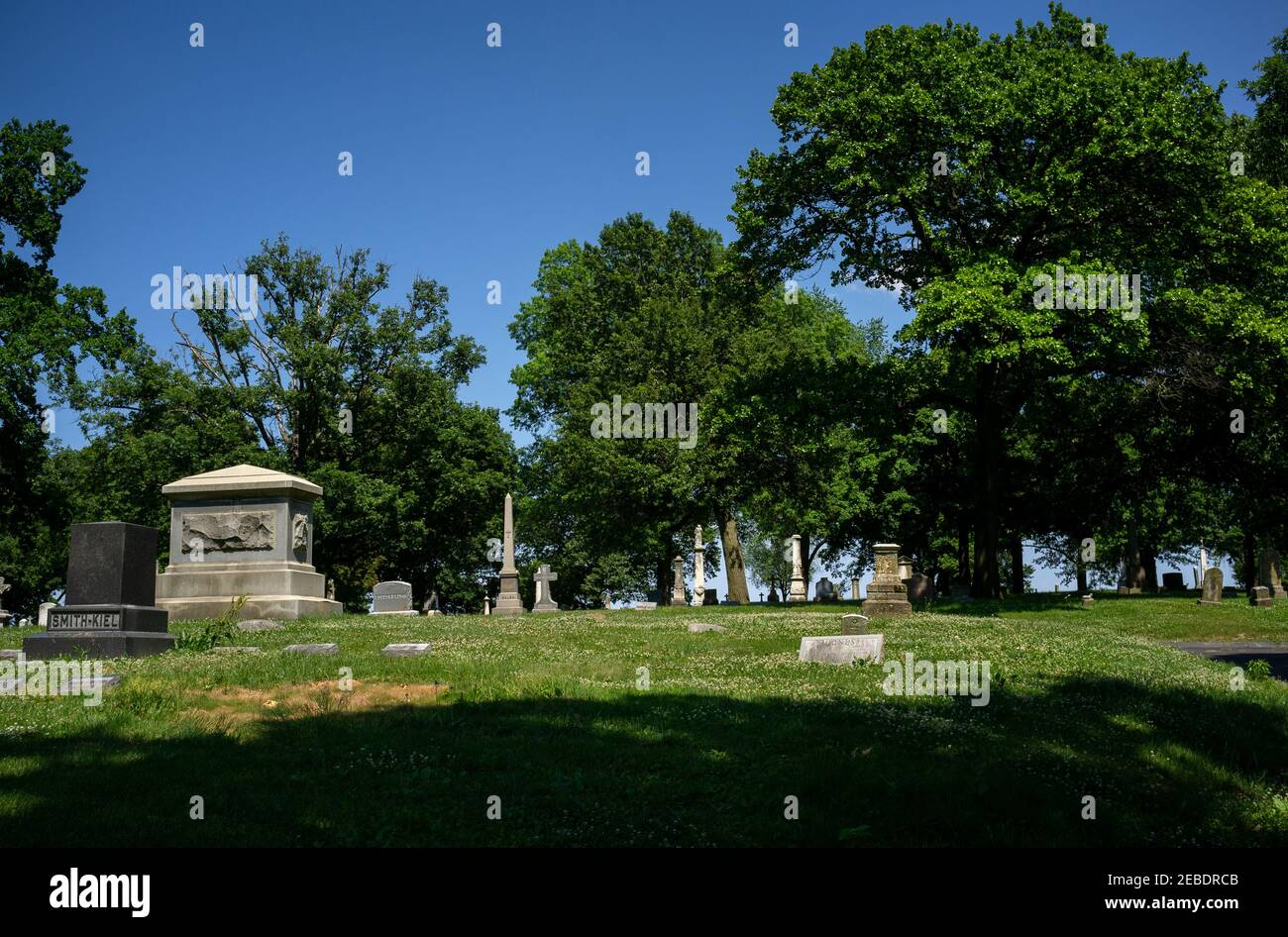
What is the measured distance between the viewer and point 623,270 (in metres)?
48.5

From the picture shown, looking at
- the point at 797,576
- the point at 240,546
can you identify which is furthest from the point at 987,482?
the point at 240,546

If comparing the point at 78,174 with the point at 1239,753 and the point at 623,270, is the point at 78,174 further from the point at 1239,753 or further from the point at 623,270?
the point at 1239,753

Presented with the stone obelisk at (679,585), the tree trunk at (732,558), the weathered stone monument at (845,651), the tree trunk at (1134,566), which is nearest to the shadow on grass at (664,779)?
the weathered stone monument at (845,651)

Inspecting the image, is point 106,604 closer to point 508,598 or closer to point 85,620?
point 85,620

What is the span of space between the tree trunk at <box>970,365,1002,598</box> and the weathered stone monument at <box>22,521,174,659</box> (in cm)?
2347

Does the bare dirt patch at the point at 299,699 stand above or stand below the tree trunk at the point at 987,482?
below

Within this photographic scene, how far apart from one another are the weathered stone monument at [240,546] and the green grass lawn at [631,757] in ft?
33.5

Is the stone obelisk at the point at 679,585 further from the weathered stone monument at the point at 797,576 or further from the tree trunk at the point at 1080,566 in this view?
the tree trunk at the point at 1080,566

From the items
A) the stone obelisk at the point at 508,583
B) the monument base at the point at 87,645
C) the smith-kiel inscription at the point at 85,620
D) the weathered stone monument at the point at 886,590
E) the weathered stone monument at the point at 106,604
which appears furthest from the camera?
the stone obelisk at the point at 508,583

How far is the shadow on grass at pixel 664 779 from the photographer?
6559mm

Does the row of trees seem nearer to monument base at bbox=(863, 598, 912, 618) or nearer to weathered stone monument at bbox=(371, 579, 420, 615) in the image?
monument base at bbox=(863, 598, 912, 618)

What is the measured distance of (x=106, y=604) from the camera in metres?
14.0
